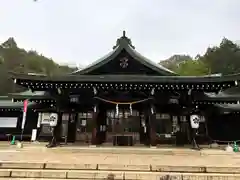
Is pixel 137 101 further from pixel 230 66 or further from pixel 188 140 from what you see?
pixel 230 66

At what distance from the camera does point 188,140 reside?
13766 mm

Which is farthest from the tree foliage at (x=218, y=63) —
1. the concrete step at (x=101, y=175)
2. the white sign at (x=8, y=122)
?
the concrete step at (x=101, y=175)

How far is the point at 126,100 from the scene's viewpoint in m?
12.7

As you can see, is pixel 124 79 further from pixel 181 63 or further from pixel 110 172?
pixel 181 63

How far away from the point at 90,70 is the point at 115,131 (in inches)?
164

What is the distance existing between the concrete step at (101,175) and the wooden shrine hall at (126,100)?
5.98 m

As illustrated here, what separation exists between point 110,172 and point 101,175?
0.26 m

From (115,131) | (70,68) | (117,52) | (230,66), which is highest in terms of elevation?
(70,68)

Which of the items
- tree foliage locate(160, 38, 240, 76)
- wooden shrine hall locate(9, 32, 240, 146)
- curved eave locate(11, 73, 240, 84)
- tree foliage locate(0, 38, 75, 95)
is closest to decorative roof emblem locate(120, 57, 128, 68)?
wooden shrine hall locate(9, 32, 240, 146)

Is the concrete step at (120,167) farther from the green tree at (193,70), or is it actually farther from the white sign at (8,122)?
the green tree at (193,70)

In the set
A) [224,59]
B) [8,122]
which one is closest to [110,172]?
[8,122]

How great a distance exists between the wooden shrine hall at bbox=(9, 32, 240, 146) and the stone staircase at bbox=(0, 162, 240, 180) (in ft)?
18.2

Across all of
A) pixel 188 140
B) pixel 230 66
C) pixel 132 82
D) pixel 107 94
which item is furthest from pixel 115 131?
pixel 230 66

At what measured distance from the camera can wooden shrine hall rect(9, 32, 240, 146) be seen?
11836 mm
